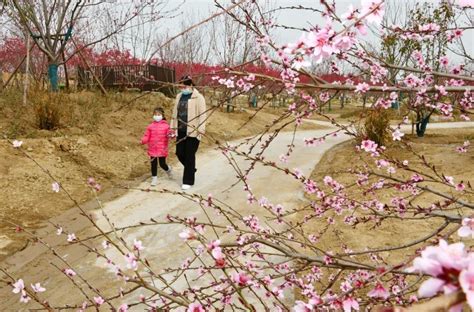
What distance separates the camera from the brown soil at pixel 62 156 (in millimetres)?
5363

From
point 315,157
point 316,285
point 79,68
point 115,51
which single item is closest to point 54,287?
point 316,285

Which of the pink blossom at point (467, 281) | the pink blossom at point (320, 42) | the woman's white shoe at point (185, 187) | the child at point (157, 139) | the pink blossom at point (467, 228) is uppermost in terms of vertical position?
the pink blossom at point (320, 42)

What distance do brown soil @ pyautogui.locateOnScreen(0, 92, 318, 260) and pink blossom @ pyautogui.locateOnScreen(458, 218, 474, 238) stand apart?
12.5ft

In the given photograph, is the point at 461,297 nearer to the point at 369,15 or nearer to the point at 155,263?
the point at 369,15

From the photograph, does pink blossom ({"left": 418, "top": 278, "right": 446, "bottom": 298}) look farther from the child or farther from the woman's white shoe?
the child

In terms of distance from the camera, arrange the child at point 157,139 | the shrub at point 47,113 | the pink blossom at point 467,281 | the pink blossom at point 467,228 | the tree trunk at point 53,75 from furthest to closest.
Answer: the tree trunk at point 53,75 → the shrub at point 47,113 → the child at point 157,139 → the pink blossom at point 467,228 → the pink blossom at point 467,281

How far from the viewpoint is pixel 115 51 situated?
19344mm

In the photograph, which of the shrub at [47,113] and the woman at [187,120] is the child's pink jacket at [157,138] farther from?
the shrub at [47,113]

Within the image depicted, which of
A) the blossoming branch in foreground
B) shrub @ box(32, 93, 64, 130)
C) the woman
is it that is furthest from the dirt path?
shrub @ box(32, 93, 64, 130)

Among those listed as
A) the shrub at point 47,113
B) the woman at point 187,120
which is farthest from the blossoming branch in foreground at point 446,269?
the shrub at point 47,113

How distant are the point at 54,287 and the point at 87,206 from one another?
2.31 m

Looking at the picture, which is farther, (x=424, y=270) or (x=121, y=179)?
(x=121, y=179)

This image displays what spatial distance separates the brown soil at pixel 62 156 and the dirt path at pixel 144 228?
350 millimetres

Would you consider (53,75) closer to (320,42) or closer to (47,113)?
(47,113)
